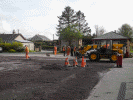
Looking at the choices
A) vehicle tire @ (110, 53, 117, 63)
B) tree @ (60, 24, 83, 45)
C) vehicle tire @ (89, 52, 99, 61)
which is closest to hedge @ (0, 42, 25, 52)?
tree @ (60, 24, 83, 45)

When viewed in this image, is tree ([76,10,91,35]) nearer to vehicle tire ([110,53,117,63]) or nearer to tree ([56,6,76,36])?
tree ([56,6,76,36])

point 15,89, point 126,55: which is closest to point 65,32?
point 126,55

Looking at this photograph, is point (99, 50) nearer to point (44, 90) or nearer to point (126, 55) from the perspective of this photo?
point (126, 55)

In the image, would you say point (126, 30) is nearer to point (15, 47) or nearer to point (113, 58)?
point (15, 47)

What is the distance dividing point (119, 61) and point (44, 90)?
9188 mm

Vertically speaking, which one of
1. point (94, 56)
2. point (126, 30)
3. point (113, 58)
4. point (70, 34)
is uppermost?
point (126, 30)

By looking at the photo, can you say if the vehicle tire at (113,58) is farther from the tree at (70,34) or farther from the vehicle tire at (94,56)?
the tree at (70,34)

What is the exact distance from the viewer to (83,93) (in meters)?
6.40

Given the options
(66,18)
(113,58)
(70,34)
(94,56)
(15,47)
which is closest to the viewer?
(113,58)

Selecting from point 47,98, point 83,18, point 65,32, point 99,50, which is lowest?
point 47,98

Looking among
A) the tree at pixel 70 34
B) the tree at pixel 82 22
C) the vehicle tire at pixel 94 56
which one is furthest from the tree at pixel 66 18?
the vehicle tire at pixel 94 56

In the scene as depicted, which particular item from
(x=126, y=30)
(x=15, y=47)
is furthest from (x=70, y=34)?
(x=126, y=30)

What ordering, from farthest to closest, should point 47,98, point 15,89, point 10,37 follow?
1. point 10,37
2. point 15,89
3. point 47,98

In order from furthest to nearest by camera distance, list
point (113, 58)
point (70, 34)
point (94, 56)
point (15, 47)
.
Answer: point (70, 34) < point (15, 47) < point (94, 56) < point (113, 58)
